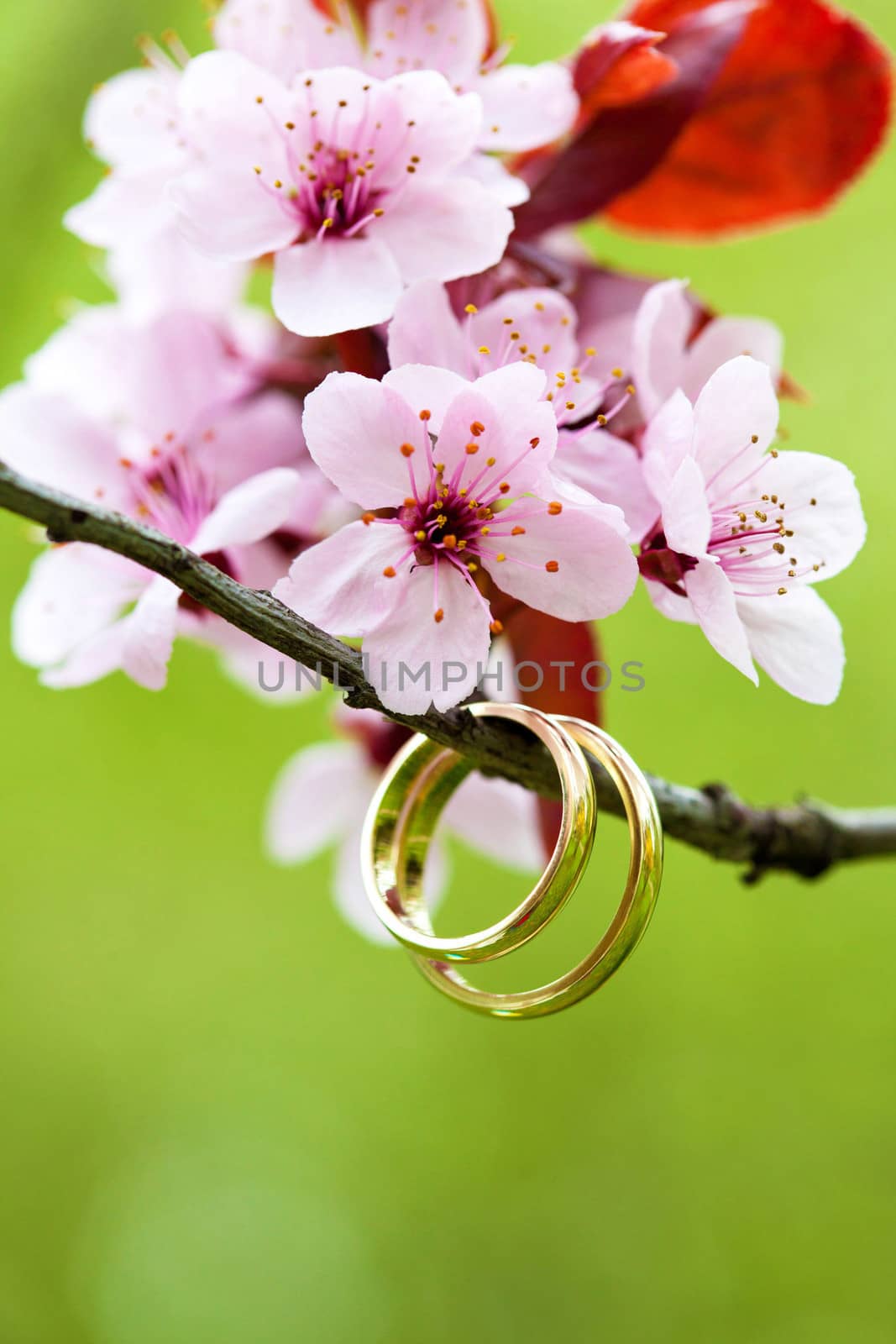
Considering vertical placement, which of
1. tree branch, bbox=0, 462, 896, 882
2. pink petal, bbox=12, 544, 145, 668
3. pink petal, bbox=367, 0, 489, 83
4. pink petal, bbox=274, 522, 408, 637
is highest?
pink petal, bbox=367, 0, 489, 83

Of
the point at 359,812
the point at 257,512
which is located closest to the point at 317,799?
the point at 359,812

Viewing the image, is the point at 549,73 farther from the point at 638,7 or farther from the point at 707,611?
the point at 707,611

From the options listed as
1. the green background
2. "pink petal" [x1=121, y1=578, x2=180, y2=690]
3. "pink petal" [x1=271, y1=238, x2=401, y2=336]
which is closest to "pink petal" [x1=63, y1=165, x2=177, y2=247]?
"pink petal" [x1=271, y1=238, x2=401, y2=336]

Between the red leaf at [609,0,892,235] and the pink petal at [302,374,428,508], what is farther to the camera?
the red leaf at [609,0,892,235]

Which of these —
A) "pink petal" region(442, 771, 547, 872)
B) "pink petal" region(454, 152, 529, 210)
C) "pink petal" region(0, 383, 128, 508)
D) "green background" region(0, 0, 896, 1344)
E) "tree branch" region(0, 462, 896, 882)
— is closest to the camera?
"tree branch" region(0, 462, 896, 882)

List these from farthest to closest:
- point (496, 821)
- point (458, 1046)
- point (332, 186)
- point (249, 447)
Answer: point (458, 1046) < point (496, 821) < point (249, 447) < point (332, 186)

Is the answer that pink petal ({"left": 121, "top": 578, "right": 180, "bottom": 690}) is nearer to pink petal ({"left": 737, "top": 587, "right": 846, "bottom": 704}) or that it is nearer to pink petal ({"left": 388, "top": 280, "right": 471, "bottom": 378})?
pink petal ({"left": 388, "top": 280, "right": 471, "bottom": 378})

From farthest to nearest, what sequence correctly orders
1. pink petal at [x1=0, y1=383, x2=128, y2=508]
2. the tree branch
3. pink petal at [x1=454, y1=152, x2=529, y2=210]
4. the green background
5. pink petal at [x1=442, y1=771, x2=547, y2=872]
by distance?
1. the green background
2. pink petal at [x1=442, y1=771, x2=547, y2=872]
3. pink petal at [x1=0, y1=383, x2=128, y2=508]
4. pink petal at [x1=454, y1=152, x2=529, y2=210]
5. the tree branch

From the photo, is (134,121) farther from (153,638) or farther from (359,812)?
(359,812)
